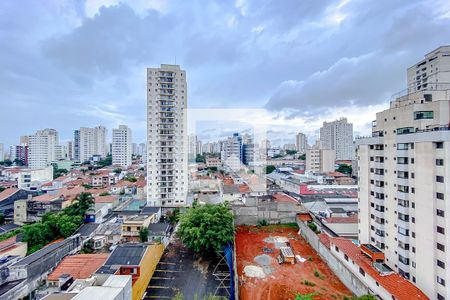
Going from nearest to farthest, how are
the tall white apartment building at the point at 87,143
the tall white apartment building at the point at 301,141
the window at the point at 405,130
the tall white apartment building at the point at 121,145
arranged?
the window at the point at 405,130 → the tall white apartment building at the point at 121,145 → the tall white apartment building at the point at 87,143 → the tall white apartment building at the point at 301,141

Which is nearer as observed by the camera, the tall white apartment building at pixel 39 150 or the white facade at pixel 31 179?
the white facade at pixel 31 179

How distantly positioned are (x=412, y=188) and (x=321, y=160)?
30524 millimetres

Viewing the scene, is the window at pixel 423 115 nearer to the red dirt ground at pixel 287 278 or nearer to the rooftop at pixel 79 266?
the red dirt ground at pixel 287 278

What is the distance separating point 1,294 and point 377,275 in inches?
540

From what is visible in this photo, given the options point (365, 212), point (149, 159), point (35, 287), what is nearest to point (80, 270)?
point (35, 287)

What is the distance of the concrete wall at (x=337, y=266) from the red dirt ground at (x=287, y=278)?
208 millimetres

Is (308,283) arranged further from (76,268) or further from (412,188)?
(76,268)

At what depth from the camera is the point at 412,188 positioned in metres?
8.24

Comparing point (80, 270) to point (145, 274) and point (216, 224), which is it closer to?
point (145, 274)

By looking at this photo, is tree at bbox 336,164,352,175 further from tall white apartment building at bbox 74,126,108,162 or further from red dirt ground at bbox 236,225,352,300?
tall white apartment building at bbox 74,126,108,162

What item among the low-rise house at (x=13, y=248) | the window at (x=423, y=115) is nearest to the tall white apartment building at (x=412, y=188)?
the window at (x=423, y=115)

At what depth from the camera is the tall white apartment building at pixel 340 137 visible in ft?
156

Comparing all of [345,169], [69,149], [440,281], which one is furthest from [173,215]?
[69,149]

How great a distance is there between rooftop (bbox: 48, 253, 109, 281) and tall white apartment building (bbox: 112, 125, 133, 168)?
135 ft
